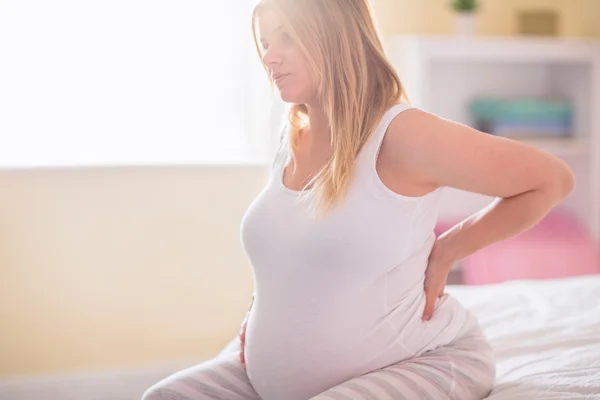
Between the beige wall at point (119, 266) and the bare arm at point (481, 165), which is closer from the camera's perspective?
the bare arm at point (481, 165)

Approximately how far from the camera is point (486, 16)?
2.90 m

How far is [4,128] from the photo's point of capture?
2594mm

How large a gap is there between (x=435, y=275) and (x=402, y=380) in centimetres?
21

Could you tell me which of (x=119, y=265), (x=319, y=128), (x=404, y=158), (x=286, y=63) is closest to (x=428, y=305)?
(x=404, y=158)

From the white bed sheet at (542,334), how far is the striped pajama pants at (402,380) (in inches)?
2.6

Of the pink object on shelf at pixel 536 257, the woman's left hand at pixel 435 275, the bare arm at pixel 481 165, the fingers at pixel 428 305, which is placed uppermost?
the bare arm at pixel 481 165

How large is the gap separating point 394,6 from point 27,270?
1.65 m

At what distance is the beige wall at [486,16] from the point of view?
9.16ft

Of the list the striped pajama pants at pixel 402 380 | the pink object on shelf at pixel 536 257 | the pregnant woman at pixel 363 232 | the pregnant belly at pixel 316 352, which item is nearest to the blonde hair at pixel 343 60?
the pregnant woman at pixel 363 232

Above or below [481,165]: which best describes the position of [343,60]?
above

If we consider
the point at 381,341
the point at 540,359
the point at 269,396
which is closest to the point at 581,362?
the point at 540,359

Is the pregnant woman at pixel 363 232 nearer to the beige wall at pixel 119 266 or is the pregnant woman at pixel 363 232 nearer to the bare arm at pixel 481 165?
the bare arm at pixel 481 165

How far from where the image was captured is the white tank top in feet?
3.73

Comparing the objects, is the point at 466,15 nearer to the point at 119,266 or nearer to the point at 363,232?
the point at 119,266
